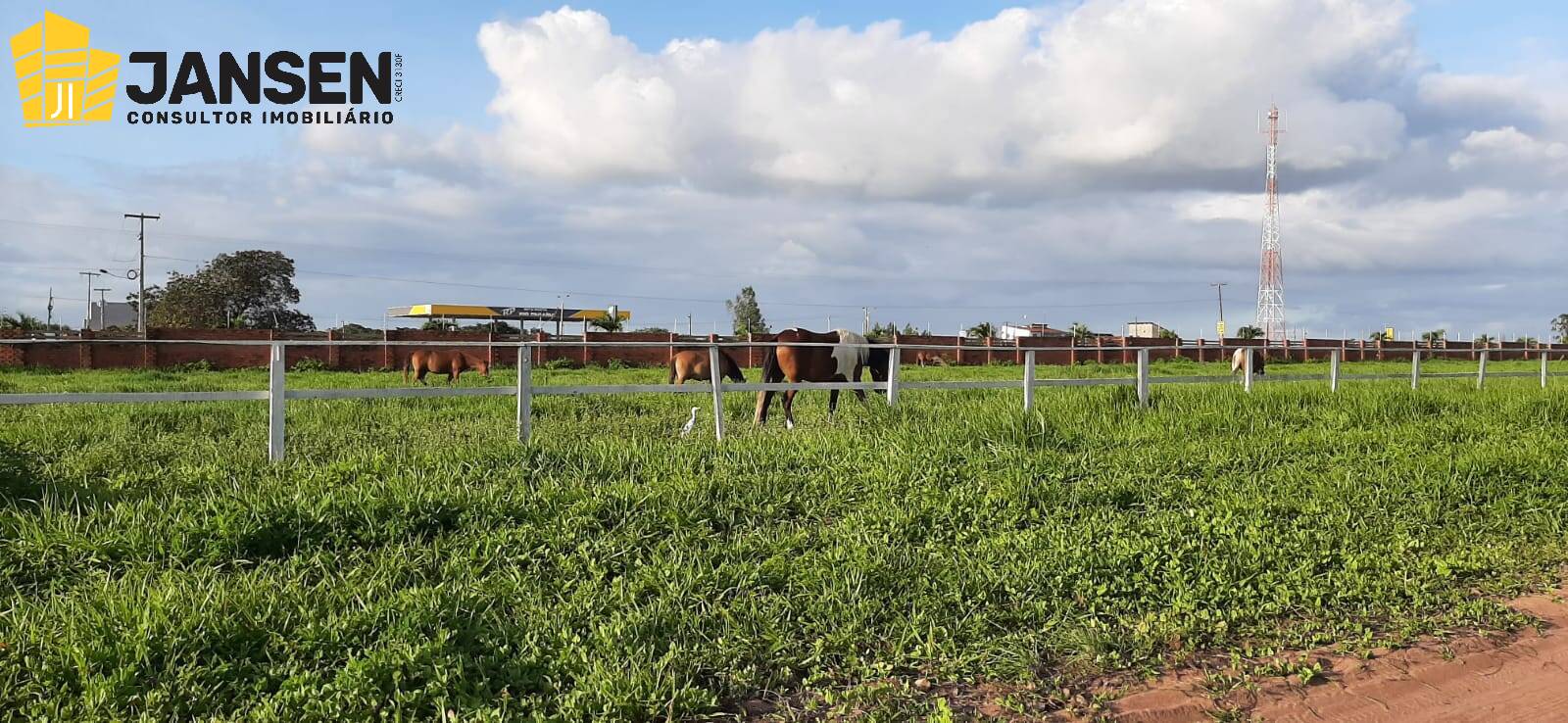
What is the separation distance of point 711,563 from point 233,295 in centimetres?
5068

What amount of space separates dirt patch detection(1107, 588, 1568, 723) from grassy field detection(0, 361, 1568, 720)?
0.64ft

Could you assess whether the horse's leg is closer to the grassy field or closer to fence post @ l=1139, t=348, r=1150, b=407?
the grassy field

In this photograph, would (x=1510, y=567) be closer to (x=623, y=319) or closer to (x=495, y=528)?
(x=495, y=528)

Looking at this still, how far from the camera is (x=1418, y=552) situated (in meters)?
5.10

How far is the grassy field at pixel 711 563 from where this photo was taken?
3.31 meters

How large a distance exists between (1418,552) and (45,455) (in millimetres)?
8628

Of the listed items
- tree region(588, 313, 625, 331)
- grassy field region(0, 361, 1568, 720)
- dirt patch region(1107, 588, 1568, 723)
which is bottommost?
dirt patch region(1107, 588, 1568, 723)

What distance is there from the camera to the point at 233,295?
47062 millimetres

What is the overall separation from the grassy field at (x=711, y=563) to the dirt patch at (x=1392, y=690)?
194mm

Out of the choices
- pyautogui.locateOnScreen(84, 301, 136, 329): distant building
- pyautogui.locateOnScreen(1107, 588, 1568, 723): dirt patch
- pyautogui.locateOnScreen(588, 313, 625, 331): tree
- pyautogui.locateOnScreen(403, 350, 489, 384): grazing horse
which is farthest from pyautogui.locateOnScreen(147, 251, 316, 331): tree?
pyautogui.locateOnScreen(1107, 588, 1568, 723): dirt patch

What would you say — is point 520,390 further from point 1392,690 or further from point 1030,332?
point 1030,332

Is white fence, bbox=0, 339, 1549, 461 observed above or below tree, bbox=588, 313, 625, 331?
below

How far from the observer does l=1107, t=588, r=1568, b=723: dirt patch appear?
3326 mm

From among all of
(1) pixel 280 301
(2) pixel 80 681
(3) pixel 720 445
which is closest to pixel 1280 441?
(3) pixel 720 445
